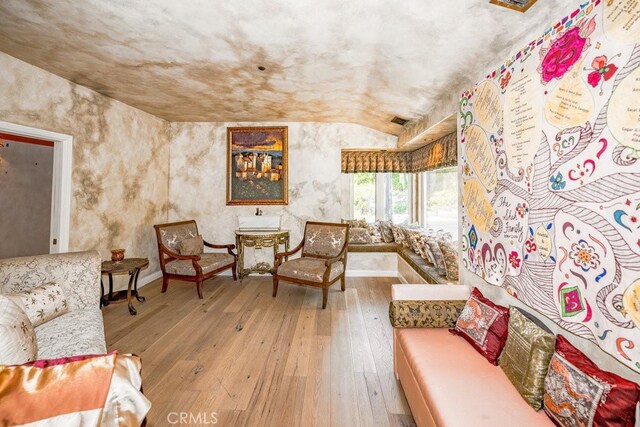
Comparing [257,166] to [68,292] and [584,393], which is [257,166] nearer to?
[68,292]

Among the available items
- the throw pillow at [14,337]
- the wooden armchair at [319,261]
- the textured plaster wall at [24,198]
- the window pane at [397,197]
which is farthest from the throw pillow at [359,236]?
the textured plaster wall at [24,198]

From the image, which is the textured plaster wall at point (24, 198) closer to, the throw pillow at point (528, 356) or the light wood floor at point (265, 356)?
the light wood floor at point (265, 356)

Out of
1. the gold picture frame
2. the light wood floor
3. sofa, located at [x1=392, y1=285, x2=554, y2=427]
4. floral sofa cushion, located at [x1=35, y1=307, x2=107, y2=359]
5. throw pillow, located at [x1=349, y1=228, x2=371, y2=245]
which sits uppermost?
the gold picture frame

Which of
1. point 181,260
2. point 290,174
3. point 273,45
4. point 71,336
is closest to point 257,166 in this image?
point 290,174

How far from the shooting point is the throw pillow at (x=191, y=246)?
4.55m

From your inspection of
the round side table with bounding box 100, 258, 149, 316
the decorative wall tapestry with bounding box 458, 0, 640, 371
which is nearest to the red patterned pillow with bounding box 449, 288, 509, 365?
the decorative wall tapestry with bounding box 458, 0, 640, 371

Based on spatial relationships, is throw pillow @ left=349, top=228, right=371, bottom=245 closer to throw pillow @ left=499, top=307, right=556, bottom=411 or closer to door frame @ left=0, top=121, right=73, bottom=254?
throw pillow @ left=499, top=307, right=556, bottom=411

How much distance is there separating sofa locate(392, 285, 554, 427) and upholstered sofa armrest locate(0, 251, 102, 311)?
268cm

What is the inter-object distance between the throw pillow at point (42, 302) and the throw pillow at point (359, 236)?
13.6 ft

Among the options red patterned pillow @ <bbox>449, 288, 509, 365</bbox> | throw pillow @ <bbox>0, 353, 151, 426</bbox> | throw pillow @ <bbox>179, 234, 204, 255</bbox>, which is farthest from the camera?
throw pillow @ <bbox>179, 234, 204, 255</bbox>

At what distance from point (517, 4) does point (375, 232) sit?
4274 millimetres

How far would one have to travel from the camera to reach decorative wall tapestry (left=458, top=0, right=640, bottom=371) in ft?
3.89

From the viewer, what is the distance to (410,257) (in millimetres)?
4375

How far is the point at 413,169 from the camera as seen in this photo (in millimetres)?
5438
